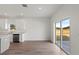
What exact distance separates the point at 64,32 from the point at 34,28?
63 centimetres

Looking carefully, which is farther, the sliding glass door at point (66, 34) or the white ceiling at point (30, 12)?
the sliding glass door at point (66, 34)

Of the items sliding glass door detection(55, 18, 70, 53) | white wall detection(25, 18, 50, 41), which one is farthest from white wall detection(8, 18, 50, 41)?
sliding glass door detection(55, 18, 70, 53)

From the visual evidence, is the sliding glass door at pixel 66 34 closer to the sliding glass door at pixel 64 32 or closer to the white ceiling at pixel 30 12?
the sliding glass door at pixel 64 32

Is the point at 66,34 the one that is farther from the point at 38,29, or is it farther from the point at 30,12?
the point at 30,12

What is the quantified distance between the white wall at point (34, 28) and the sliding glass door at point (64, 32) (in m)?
0.25

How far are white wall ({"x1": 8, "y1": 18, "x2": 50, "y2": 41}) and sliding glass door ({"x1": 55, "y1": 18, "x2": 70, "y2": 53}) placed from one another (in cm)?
25

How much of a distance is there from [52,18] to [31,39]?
1.98ft

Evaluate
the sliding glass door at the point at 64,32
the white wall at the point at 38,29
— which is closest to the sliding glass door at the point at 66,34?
the sliding glass door at the point at 64,32

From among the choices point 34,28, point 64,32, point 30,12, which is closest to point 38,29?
point 34,28

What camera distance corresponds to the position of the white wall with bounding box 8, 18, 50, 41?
6.76 ft

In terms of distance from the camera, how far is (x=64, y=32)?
2236mm

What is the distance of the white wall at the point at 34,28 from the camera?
6.76 ft

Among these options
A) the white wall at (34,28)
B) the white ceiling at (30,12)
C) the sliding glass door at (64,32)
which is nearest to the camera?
the white ceiling at (30,12)

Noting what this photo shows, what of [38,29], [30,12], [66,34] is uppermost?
[30,12]
